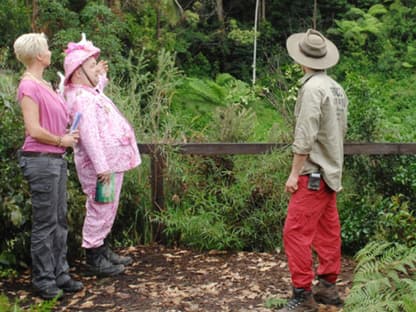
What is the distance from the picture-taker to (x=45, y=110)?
17.0 ft

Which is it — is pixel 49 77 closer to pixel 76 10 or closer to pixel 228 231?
pixel 76 10

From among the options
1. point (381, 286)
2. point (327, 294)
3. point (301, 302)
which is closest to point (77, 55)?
point (301, 302)

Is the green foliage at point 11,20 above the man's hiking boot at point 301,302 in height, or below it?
above

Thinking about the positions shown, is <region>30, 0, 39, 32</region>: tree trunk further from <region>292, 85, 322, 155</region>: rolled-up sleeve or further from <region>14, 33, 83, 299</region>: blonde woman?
→ <region>292, 85, 322, 155</region>: rolled-up sleeve

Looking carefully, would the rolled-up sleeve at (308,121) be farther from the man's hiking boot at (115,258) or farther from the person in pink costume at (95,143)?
the man's hiking boot at (115,258)

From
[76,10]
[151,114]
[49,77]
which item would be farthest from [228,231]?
[76,10]

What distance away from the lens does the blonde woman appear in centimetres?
512

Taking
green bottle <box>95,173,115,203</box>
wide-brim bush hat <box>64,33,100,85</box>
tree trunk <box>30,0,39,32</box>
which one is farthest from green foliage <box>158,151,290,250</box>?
tree trunk <box>30,0,39,32</box>

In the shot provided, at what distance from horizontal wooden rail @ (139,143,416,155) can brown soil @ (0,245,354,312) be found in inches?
36.1

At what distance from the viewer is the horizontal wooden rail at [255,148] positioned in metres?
6.50

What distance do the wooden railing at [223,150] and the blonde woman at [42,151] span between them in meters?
1.50

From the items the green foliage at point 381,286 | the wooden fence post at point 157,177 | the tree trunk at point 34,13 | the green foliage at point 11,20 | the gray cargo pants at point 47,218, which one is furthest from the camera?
the green foliage at point 11,20

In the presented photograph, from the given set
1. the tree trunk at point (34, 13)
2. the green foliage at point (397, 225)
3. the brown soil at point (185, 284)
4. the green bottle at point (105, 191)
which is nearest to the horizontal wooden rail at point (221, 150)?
the green foliage at point (397, 225)

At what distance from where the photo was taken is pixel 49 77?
470 inches
